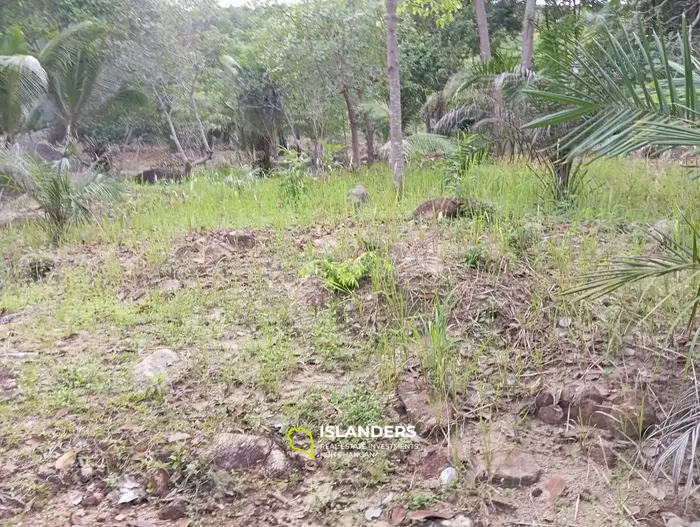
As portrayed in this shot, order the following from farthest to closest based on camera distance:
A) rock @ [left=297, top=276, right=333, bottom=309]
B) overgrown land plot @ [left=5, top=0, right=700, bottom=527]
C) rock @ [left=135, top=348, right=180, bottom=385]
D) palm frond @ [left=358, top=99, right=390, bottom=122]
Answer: palm frond @ [left=358, top=99, right=390, bottom=122] < rock @ [left=297, top=276, right=333, bottom=309] < rock @ [left=135, top=348, right=180, bottom=385] < overgrown land plot @ [left=5, top=0, right=700, bottom=527]

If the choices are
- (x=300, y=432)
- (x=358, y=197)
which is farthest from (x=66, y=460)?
(x=358, y=197)

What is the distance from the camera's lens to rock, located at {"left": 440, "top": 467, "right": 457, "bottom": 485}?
226 cm

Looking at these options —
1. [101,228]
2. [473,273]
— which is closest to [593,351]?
[473,273]

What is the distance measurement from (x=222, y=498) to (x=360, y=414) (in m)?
0.70

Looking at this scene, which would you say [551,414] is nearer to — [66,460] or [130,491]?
[130,491]

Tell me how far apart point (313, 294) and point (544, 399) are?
1.58 meters

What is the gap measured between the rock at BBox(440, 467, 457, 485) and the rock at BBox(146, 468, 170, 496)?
1.11m

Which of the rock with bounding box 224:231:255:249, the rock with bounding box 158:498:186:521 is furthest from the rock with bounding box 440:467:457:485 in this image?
the rock with bounding box 224:231:255:249

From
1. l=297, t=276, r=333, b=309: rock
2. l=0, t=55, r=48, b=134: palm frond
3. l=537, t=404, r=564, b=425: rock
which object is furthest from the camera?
l=0, t=55, r=48, b=134: palm frond

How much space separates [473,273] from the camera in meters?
3.65

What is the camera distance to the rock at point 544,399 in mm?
2645

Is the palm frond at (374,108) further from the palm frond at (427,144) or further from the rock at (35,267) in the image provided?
the rock at (35,267)

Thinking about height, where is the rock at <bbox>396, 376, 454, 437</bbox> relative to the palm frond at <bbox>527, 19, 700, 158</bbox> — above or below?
below

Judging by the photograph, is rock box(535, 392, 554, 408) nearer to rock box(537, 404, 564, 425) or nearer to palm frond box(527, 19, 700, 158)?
rock box(537, 404, 564, 425)
